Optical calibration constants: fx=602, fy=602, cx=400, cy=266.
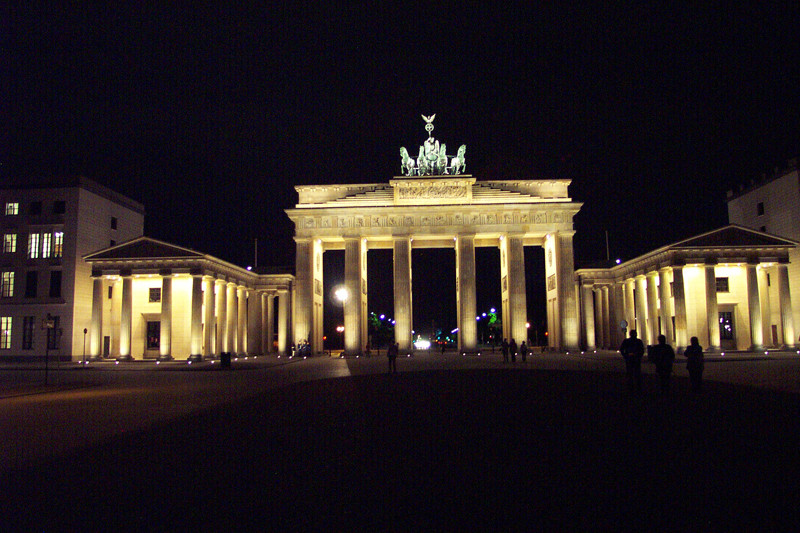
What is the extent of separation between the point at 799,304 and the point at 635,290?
14.6 metres

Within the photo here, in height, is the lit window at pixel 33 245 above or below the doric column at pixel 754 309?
above

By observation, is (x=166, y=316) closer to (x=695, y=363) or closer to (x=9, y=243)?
(x=9, y=243)

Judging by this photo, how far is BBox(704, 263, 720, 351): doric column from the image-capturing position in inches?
2031

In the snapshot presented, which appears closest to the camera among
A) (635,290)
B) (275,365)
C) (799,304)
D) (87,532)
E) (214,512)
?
(87,532)

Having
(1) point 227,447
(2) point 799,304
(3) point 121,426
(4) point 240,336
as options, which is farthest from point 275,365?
(2) point 799,304

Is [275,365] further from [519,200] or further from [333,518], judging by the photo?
[333,518]

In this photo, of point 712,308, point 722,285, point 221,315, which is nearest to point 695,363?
point 712,308

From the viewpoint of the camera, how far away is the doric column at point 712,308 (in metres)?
51.6

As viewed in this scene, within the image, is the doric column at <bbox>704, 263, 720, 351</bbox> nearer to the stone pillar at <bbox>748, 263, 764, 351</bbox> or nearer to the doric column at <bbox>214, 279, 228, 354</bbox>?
the stone pillar at <bbox>748, 263, 764, 351</bbox>

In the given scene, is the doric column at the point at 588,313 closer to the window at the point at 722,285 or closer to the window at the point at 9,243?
the window at the point at 722,285

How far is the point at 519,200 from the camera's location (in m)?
60.6

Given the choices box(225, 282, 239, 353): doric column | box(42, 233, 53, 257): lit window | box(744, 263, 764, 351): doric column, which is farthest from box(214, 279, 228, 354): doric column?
box(744, 263, 764, 351): doric column

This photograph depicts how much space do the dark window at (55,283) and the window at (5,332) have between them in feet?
15.7

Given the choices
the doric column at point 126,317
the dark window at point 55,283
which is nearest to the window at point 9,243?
the dark window at point 55,283
